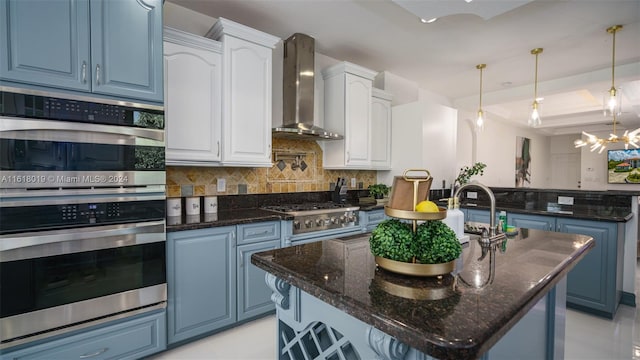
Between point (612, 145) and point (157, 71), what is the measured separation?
410 inches

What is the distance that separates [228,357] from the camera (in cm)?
206

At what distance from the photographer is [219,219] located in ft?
7.55

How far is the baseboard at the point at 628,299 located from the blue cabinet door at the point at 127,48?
4443mm

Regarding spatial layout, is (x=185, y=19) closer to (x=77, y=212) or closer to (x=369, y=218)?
(x=77, y=212)

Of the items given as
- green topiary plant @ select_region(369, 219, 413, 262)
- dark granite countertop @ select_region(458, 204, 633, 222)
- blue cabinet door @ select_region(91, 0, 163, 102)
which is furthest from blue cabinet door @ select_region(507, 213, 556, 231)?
blue cabinet door @ select_region(91, 0, 163, 102)

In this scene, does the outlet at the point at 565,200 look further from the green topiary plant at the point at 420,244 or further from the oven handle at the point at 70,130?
the oven handle at the point at 70,130

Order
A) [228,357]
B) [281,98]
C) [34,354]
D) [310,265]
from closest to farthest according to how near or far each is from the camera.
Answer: [310,265] < [34,354] < [228,357] < [281,98]

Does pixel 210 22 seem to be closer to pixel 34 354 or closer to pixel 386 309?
pixel 34 354

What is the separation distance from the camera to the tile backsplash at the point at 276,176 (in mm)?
2639

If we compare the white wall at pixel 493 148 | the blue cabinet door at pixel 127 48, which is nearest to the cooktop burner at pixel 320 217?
the blue cabinet door at pixel 127 48

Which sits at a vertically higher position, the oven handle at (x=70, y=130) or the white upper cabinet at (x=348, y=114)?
the white upper cabinet at (x=348, y=114)

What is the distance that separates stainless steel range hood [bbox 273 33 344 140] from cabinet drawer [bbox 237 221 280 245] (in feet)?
3.23

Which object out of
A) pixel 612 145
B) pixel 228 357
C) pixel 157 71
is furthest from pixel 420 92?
pixel 612 145

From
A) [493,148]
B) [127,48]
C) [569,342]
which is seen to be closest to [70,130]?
[127,48]
